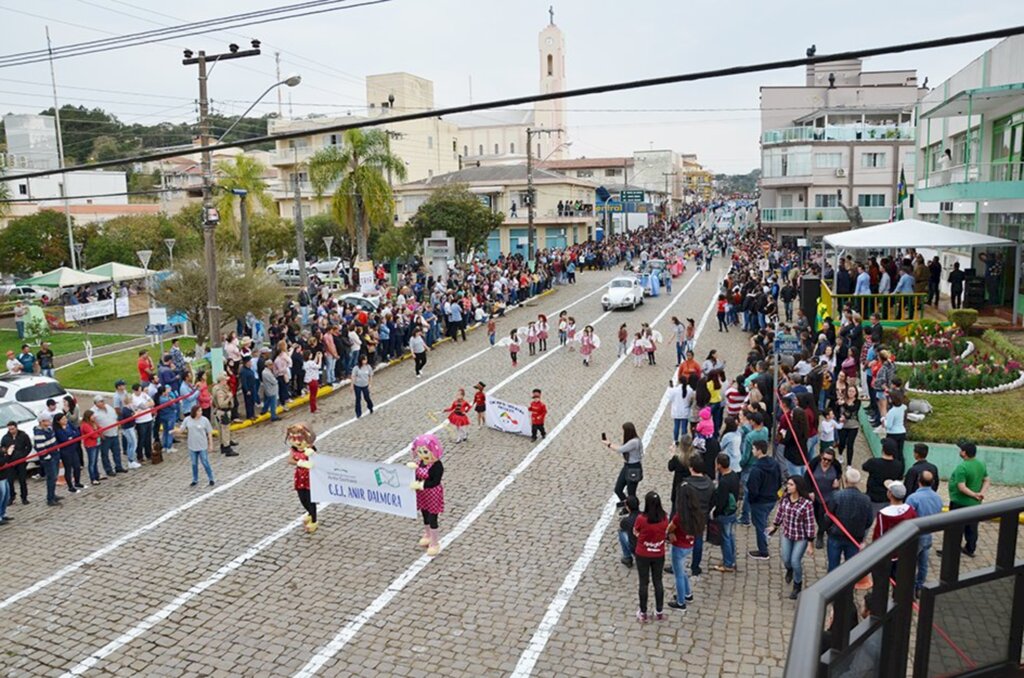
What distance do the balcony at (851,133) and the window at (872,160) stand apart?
4.03 ft

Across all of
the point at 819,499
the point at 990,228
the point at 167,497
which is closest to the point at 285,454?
the point at 167,497

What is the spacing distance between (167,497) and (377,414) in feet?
19.2

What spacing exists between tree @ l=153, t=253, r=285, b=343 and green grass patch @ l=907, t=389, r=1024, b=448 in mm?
20428

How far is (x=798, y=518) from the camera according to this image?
918cm

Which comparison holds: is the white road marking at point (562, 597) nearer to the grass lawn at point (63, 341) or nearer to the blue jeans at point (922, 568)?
the blue jeans at point (922, 568)

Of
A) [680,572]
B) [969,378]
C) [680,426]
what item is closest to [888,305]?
[969,378]

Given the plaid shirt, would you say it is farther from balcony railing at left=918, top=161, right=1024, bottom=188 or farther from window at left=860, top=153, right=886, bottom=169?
window at left=860, top=153, right=886, bottom=169

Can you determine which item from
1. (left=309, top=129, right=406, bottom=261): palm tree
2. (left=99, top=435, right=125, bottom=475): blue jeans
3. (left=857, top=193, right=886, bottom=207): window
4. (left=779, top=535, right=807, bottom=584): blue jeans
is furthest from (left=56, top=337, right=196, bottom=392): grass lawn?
(left=857, top=193, right=886, bottom=207): window

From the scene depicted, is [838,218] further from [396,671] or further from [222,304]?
[396,671]

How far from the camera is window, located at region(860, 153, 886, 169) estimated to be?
6341 cm

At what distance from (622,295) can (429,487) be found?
78.9 feet

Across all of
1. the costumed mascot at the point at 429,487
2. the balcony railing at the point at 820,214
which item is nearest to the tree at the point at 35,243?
the costumed mascot at the point at 429,487

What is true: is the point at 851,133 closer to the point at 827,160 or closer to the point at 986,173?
the point at 827,160

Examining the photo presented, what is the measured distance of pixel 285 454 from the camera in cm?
1616
